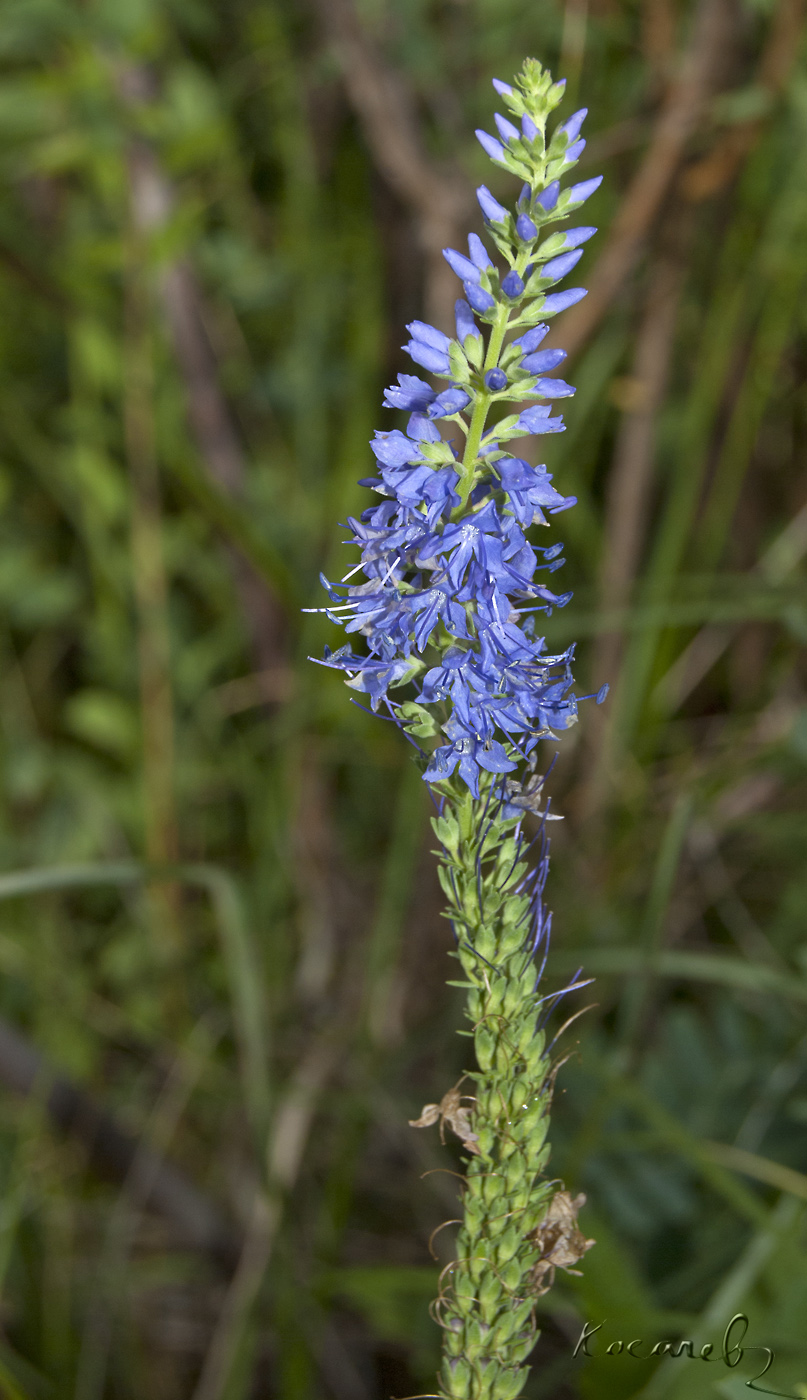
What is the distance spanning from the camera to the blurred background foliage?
157cm

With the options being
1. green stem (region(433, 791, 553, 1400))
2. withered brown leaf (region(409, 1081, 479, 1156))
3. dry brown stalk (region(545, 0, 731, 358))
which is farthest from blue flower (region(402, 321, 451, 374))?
dry brown stalk (region(545, 0, 731, 358))

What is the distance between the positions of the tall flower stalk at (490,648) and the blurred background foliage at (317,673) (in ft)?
2.24

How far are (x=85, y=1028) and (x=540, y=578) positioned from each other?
4.15 feet

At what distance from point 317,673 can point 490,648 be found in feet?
4.36

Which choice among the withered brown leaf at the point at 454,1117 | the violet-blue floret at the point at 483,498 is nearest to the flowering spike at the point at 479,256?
the violet-blue floret at the point at 483,498

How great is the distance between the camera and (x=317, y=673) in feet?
6.32

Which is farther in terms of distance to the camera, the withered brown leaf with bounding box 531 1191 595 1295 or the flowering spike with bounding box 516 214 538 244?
the withered brown leaf with bounding box 531 1191 595 1295

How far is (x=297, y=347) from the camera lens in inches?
85.0

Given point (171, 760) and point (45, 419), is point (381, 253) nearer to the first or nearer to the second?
point (45, 419)

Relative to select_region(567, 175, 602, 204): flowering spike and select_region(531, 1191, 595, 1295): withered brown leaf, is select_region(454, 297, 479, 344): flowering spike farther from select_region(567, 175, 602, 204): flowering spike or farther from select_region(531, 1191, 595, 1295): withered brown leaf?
select_region(531, 1191, 595, 1295): withered brown leaf

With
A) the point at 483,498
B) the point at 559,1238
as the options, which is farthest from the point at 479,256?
the point at 559,1238

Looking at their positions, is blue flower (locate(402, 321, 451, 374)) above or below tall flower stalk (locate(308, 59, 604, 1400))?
above

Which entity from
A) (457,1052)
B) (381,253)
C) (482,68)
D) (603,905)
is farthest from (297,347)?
(457,1052)

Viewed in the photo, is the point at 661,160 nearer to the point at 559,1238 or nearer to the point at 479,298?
the point at 479,298
